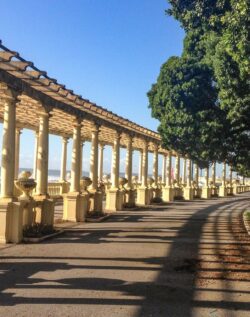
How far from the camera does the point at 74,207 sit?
17.5 m

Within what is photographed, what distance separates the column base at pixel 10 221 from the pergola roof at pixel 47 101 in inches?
120

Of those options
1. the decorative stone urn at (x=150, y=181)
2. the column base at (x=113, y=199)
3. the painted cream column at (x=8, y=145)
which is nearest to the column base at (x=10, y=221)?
the painted cream column at (x=8, y=145)

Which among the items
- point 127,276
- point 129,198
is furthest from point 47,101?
point 129,198

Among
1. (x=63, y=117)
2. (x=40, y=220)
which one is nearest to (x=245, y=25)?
(x=40, y=220)

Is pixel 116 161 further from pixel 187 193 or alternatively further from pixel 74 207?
pixel 187 193

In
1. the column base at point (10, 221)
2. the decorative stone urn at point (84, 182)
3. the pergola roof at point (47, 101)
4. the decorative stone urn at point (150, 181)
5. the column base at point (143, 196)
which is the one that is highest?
the pergola roof at point (47, 101)

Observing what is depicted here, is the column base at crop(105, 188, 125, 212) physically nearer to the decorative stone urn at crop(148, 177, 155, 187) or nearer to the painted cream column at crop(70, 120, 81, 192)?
the painted cream column at crop(70, 120, 81, 192)

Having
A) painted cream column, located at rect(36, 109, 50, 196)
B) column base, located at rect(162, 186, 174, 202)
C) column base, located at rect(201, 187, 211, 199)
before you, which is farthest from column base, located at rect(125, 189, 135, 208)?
column base, located at rect(201, 187, 211, 199)

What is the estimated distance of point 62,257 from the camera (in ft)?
32.6

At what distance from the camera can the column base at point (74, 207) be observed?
57.3 ft

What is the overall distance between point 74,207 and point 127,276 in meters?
9.44

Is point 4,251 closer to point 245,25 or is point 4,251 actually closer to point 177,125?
Answer: point 245,25

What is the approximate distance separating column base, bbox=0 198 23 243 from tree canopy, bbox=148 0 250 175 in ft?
21.4

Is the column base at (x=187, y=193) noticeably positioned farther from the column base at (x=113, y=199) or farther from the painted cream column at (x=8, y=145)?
the painted cream column at (x=8, y=145)
